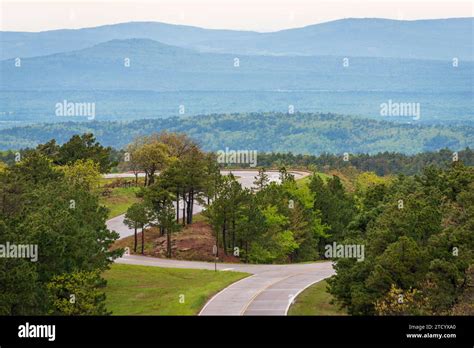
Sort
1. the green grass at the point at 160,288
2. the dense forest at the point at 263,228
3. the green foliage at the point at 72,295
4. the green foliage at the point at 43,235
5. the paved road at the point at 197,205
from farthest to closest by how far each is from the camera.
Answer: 1. the paved road at the point at 197,205
2. the green grass at the point at 160,288
3. the green foliage at the point at 72,295
4. the dense forest at the point at 263,228
5. the green foliage at the point at 43,235

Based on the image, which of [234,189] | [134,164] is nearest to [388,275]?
[234,189]

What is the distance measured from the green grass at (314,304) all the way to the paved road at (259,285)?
47cm

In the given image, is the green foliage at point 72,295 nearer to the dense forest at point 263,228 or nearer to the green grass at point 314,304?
→ the dense forest at point 263,228

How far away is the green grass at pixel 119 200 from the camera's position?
92062 mm

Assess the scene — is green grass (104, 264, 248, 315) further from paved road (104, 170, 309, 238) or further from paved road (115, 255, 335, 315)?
paved road (104, 170, 309, 238)

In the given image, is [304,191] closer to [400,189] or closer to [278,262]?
[278,262]

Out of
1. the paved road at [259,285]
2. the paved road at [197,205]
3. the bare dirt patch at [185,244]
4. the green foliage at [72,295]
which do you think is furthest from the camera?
the paved road at [197,205]

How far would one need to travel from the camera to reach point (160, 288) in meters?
59.3

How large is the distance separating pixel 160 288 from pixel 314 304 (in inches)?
493

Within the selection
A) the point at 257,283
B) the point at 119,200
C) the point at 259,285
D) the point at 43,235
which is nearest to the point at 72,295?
the point at 43,235

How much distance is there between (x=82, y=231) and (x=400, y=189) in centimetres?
2727

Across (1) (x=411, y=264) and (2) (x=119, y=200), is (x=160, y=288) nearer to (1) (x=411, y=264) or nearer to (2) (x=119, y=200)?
(1) (x=411, y=264)

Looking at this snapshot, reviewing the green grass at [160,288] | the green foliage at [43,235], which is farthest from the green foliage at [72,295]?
the green grass at [160,288]
